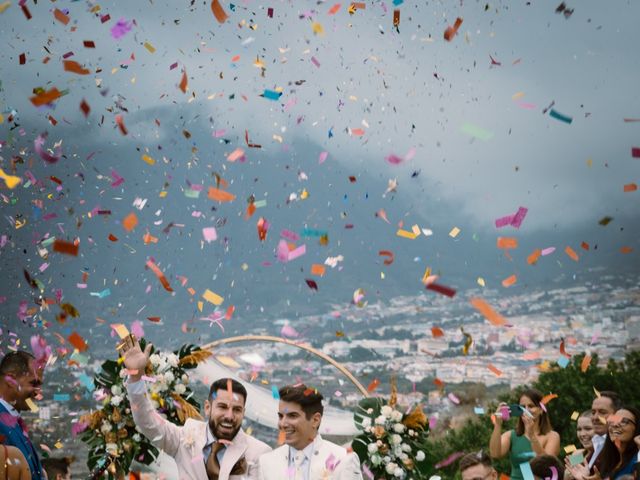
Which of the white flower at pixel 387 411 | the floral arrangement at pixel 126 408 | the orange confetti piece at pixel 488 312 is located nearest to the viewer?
the white flower at pixel 387 411

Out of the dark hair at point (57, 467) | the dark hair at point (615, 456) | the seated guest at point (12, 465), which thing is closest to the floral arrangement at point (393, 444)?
the dark hair at point (615, 456)

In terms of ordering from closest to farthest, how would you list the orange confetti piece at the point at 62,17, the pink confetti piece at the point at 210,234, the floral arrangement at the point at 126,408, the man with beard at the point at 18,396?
1. the man with beard at the point at 18,396
2. the floral arrangement at the point at 126,408
3. the orange confetti piece at the point at 62,17
4. the pink confetti piece at the point at 210,234

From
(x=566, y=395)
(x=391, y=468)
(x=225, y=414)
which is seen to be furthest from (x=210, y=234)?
(x=225, y=414)

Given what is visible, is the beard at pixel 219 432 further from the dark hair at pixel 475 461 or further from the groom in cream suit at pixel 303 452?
the dark hair at pixel 475 461

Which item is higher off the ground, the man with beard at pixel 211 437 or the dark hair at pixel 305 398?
the dark hair at pixel 305 398

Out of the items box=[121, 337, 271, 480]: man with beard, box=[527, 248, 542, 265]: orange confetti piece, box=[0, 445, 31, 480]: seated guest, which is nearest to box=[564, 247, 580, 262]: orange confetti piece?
box=[527, 248, 542, 265]: orange confetti piece

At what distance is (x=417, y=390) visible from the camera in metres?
17.5

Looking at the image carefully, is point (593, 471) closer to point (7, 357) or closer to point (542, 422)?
point (542, 422)

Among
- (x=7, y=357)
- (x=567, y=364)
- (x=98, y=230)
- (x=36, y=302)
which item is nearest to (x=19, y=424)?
(x=7, y=357)

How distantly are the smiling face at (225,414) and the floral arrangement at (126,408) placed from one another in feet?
2.37

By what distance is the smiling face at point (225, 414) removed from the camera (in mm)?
4652

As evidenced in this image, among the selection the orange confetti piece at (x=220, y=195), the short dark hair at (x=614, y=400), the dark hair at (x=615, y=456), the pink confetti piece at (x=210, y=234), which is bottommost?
the dark hair at (x=615, y=456)

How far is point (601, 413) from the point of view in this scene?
185 inches

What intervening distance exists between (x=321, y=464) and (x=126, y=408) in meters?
1.37
